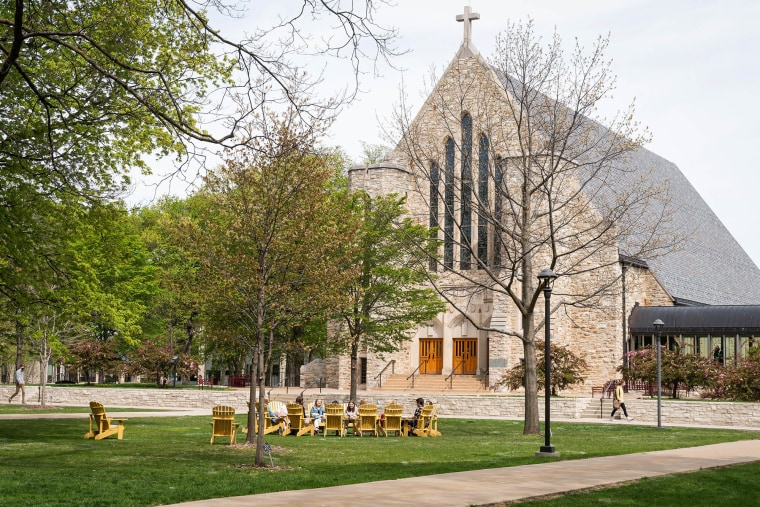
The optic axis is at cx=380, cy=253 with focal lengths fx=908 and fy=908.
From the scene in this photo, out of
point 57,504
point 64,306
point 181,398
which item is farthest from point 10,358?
point 57,504

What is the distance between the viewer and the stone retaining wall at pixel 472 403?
2902cm

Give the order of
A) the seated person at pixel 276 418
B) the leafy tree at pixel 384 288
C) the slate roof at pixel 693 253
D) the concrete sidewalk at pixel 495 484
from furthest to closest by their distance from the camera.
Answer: the slate roof at pixel 693 253, the leafy tree at pixel 384 288, the seated person at pixel 276 418, the concrete sidewalk at pixel 495 484

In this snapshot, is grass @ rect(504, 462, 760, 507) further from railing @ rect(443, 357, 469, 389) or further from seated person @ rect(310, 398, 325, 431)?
railing @ rect(443, 357, 469, 389)

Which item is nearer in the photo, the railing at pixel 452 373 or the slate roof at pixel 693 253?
the railing at pixel 452 373

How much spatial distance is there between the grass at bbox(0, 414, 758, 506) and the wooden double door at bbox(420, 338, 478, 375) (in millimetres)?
16356

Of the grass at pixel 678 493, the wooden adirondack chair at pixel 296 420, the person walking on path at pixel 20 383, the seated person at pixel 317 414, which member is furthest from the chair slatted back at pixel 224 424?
the person walking on path at pixel 20 383

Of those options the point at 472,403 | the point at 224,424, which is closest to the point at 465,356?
the point at 472,403

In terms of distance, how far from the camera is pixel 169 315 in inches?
2028

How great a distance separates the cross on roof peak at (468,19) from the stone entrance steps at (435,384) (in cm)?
1625

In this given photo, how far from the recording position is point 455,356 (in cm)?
4322

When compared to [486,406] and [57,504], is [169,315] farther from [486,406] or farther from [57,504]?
[57,504]

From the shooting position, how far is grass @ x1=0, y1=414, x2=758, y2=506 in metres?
11.7

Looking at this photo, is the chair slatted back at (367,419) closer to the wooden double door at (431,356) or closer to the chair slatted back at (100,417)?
the chair slatted back at (100,417)

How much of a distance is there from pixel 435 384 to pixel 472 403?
840 cm
